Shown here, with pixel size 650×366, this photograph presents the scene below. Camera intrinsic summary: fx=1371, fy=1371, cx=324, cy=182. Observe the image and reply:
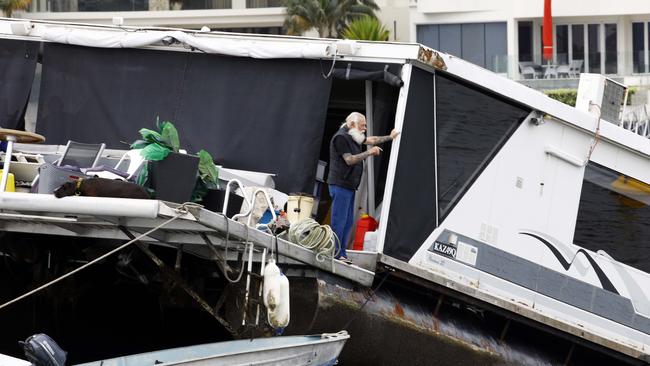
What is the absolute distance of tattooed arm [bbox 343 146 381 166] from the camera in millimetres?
12727

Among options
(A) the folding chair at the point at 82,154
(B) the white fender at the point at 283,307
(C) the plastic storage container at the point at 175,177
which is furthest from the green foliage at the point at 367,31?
(B) the white fender at the point at 283,307

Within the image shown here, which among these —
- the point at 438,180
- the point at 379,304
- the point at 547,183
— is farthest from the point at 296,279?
the point at 547,183

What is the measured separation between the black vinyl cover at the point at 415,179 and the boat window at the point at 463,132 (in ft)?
0.42

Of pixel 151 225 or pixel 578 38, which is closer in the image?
pixel 151 225

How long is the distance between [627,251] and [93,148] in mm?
5639

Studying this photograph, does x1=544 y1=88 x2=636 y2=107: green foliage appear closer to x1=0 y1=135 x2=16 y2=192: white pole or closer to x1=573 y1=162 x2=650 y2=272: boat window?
x1=573 y1=162 x2=650 y2=272: boat window

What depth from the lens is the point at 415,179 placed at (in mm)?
12953

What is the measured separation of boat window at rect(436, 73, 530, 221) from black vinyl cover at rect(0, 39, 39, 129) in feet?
14.4

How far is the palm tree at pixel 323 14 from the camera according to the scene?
1914 inches

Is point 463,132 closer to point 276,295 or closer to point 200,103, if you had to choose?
point 200,103

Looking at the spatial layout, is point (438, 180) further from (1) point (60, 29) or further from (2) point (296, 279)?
(1) point (60, 29)

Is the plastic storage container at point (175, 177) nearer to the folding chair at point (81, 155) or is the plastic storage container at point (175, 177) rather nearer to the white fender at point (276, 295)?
the white fender at point (276, 295)

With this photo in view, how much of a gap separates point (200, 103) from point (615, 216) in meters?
4.44

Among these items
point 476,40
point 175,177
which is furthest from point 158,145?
point 476,40
